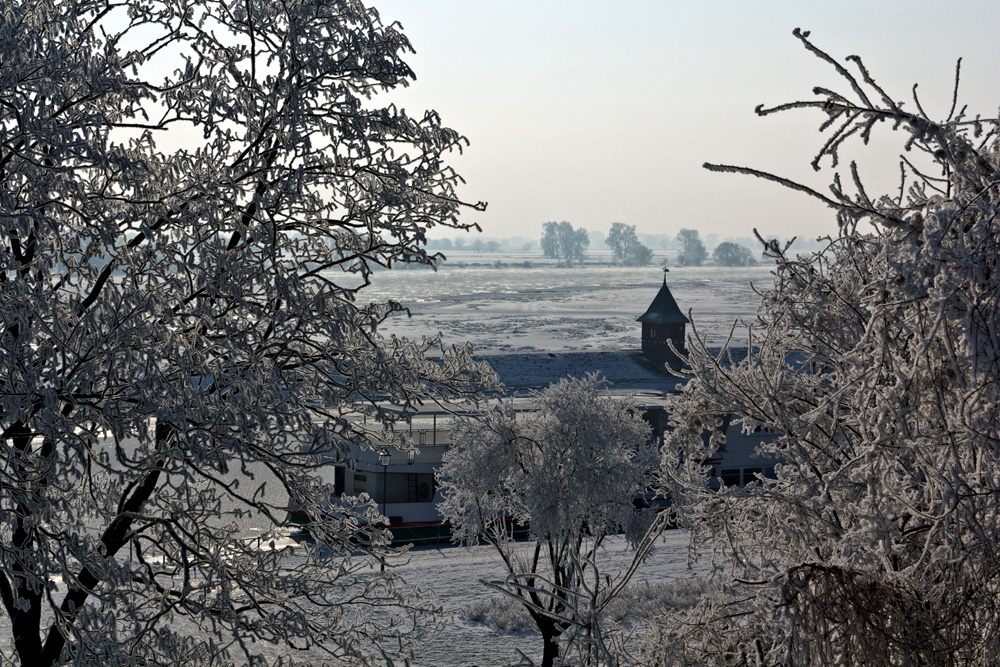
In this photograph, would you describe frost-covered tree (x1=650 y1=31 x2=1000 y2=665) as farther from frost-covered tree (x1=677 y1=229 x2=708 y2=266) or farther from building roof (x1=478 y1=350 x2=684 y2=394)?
frost-covered tree (x1=677 y1=229 x2=708 y2=266)

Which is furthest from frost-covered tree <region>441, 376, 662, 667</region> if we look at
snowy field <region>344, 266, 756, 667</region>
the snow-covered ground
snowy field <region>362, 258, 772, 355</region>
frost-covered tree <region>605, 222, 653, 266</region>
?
frost-covered tree <region>605, 222, 653, 266</region>

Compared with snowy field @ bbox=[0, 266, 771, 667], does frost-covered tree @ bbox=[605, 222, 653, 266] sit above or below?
above

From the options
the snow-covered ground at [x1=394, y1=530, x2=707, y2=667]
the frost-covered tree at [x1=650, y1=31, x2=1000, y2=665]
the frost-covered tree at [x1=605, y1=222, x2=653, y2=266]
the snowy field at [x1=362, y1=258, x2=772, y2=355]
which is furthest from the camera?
Result: the frost-covered tree at [x1=605, y1=222, x2=653, y2=266]

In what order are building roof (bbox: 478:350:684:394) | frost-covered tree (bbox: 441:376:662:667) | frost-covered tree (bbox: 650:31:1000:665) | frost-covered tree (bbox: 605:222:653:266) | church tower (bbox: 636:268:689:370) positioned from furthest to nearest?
frost-covered tree (bbox: 605:222:653:266) → church tower (bbox: 636:268:689:370) → building roof (bbox: 478:350:684:394) → frost-covered tree (bbox: 441:376:662:667) → frost-covered tree (bbox: 650:31:1000:665)

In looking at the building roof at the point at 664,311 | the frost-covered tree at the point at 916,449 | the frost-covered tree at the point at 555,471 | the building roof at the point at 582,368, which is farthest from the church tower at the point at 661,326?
the frost-covered tree at the point at 916,449

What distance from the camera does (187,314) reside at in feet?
17.6

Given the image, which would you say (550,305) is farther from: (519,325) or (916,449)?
(916,449)

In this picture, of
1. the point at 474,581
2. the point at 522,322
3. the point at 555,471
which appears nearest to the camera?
the point at 555,471

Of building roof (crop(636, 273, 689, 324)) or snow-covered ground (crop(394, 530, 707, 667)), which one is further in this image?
building roof (crop(636, 273, 689, 324))

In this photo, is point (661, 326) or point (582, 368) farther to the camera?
point (661, 326)

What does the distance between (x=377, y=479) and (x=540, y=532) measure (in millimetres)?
11104

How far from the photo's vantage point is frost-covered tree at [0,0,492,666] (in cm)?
491

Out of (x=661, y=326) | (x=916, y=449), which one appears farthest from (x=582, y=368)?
(x=916, y=449)

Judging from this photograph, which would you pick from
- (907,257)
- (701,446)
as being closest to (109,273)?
(701,446)
